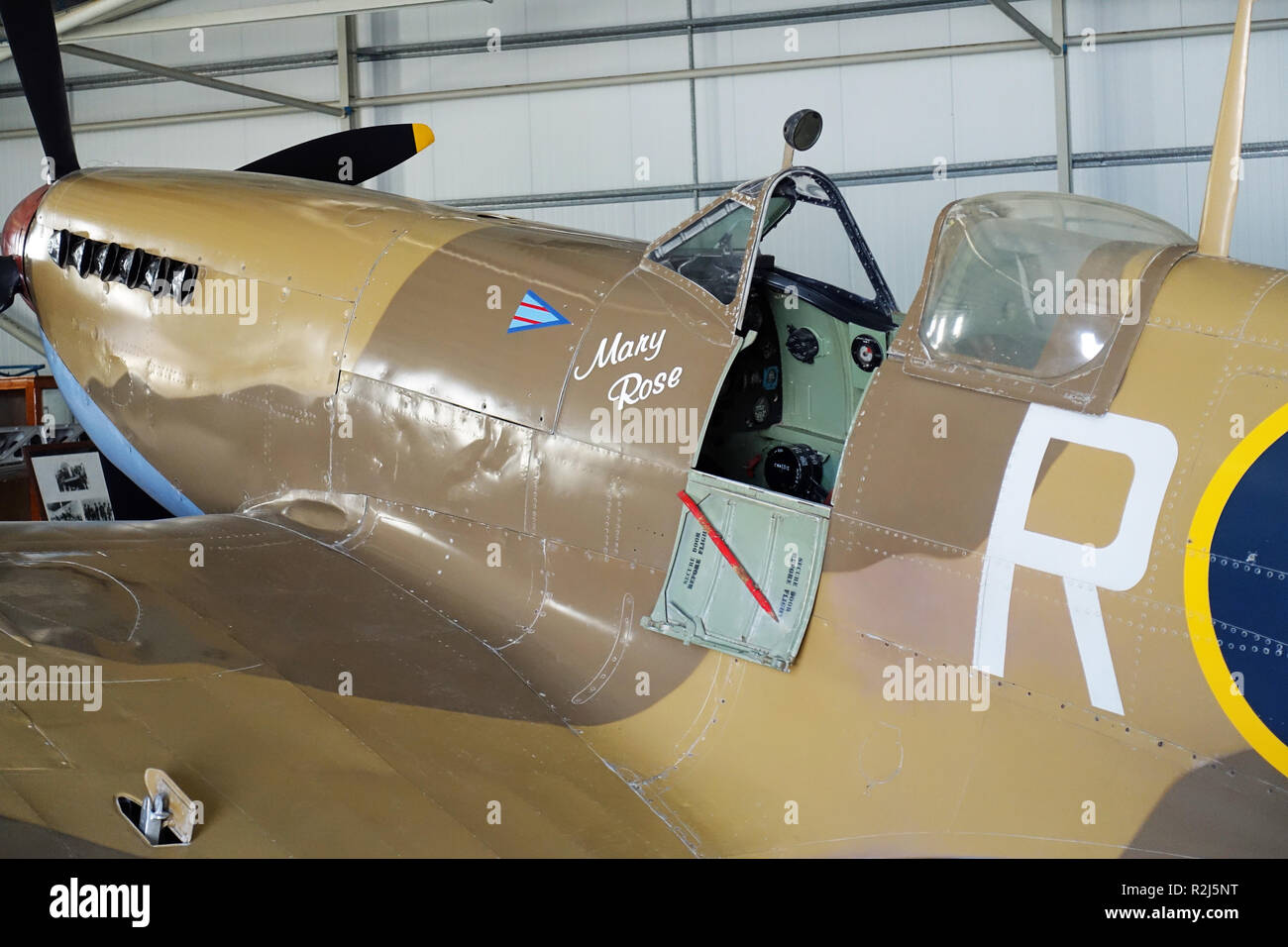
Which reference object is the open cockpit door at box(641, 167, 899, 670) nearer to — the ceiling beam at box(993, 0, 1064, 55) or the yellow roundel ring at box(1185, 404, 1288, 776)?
the yellow roundel ring at box(1185, 404, 1288, 776)

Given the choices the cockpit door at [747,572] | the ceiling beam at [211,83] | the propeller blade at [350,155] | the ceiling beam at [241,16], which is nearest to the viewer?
the cockpit door at [747,572]

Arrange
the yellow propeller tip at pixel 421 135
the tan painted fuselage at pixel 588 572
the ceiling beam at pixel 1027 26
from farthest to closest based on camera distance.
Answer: the ceiling beam at pixel 1027 26 < the yellow propeller tip at pixel 421 135 < the tan painted fuselage at pixel 588 572

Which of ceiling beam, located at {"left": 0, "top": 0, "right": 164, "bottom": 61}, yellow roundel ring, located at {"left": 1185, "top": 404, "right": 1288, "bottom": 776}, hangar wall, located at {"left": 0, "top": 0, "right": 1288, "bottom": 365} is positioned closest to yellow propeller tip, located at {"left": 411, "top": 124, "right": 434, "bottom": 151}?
yellow roundel ring, located at {"left": 1185, "top": 404, "right": 1288, "bottom": 776}

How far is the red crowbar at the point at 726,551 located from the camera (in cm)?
359

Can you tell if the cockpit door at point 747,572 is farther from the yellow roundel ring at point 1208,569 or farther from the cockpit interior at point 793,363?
the yellow roundel ring at point 1208,569

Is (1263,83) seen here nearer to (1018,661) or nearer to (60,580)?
(1018,661)

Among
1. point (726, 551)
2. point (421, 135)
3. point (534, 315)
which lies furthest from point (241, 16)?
point (726, 551)

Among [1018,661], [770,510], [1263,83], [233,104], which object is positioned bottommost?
[1018,661]

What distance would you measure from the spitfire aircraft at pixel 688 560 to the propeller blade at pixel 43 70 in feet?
5.05

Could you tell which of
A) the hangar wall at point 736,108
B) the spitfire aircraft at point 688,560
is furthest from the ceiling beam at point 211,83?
the spitfire aircraft at point 688,560

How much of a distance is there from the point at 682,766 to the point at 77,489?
7533 mm

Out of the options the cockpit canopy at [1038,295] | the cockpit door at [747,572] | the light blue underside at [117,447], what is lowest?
the cockpit door at [747,572]

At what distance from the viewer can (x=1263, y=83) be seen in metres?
13.3
